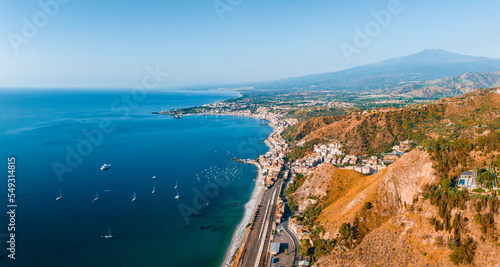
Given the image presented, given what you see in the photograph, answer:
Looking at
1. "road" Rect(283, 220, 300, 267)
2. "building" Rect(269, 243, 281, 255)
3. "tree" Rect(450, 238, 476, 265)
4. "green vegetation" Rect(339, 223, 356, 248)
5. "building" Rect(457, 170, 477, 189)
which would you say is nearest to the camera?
"tree" Rect(450, 238, 476, 265)

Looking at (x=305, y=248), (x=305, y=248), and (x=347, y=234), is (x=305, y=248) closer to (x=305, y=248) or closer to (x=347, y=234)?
(x=305, y=248)

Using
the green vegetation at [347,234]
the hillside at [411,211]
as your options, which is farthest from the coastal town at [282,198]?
the green vegetation at [347,234]

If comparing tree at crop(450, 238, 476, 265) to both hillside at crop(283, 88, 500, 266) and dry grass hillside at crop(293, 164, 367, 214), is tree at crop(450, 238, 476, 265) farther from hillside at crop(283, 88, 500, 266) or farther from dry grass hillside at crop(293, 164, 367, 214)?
dry grass hillside at crop(293, 164, 367, 214)

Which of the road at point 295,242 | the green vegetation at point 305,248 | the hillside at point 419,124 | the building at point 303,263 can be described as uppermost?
the hillside at point 419,124

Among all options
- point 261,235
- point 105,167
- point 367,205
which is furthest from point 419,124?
point 105,167

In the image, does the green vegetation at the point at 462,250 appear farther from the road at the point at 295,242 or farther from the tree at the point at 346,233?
the road at the point at 295,242

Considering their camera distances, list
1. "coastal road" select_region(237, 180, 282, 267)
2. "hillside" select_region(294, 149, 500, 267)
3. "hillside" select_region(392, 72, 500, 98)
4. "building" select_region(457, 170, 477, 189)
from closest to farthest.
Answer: "hillside" select_region(294, 149, 500, 267)
"building" select_region(457, 170, 477, 189)
"coastal road" select_region(237, 180, 282, 267)
"hillside" select_region(392, 72, 500, 98)

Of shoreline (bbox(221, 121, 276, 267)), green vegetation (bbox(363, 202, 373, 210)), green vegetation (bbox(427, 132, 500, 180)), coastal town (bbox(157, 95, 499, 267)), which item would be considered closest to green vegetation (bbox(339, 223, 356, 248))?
green vegetation (bbox(363, 202, 373, 210))
